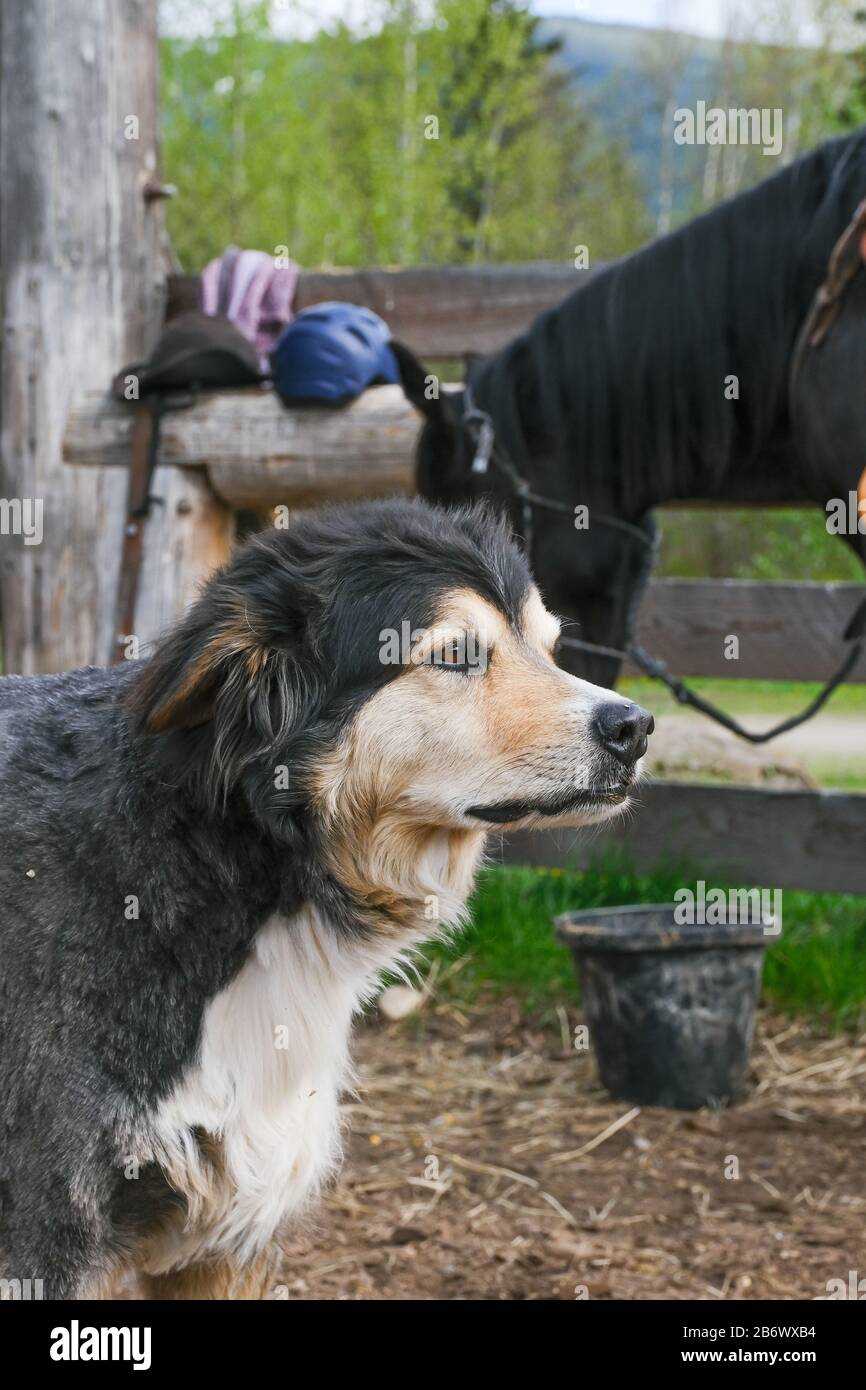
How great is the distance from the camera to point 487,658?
2.51 m

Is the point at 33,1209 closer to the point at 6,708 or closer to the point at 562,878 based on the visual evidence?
the point at 6,708

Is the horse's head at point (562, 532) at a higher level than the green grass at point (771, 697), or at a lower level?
higher

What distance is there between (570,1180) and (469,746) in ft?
7.57

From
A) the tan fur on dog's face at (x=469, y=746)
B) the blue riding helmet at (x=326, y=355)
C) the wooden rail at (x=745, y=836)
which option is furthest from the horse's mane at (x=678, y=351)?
the tan fur on dog's face at (x=469, y=746)

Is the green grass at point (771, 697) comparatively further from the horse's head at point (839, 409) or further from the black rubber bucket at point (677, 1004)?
the horse's head at point (839, 409)

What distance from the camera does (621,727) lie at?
2.45 meters

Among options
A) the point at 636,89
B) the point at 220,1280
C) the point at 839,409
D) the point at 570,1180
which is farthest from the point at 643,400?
the point at 636,89

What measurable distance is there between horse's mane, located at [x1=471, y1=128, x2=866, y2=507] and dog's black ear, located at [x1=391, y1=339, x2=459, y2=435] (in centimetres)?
29

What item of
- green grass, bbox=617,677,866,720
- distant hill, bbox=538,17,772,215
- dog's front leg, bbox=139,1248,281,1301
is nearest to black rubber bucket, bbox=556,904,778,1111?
dog's front leg, bbox=139,1248,281,1301

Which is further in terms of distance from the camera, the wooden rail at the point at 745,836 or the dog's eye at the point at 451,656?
the wooden rail at the point at 745,836

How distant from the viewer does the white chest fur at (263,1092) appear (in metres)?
2.45

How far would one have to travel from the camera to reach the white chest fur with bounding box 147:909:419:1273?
245 cm

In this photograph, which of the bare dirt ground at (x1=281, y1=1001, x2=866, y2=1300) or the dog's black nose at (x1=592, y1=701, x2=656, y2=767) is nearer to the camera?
the dog's black nose at (x1=592, y1=701, x2=656, y2=767)

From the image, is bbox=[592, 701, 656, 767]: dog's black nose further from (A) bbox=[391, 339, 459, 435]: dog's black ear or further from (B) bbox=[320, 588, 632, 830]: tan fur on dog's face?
(A) bbox=[391, 339, 459, 435]: dog's black ear
